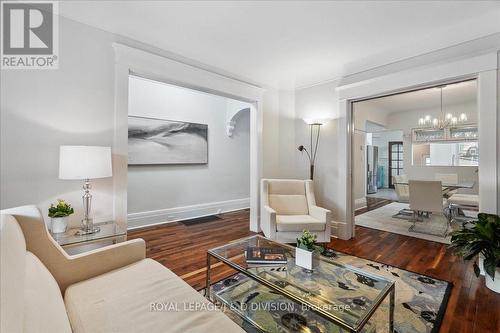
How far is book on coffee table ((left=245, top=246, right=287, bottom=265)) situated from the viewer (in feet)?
5.80

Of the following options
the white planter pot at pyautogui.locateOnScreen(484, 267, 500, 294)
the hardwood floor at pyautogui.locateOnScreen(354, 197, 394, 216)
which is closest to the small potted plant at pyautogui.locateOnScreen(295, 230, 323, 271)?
the white planter pot at pyautogui.locateOnScreen(484, 267, 500, 294)

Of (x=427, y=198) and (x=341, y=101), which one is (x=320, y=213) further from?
(x=427, y=198)

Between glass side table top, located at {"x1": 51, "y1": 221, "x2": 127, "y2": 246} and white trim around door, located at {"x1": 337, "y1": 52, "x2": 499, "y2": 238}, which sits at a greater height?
white trim around door, located at {"x1": 337, "y1": 52, "x2": 499, "y2": 238}

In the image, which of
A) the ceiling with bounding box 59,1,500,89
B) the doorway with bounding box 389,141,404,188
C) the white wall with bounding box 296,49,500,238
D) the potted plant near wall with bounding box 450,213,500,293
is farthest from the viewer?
the doorway with bounding box 389,141,404,188

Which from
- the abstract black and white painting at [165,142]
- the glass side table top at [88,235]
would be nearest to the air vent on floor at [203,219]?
the abstract black and white painting at [165,142]

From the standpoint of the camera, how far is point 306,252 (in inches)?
69.0

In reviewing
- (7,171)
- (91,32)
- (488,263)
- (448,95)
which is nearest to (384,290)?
(488,263)

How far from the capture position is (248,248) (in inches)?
76.9

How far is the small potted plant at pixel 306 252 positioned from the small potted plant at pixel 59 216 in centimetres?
193

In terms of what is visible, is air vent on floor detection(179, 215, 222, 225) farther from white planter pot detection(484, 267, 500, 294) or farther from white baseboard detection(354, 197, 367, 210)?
white planter pot detection(484, 267, 500, 294)

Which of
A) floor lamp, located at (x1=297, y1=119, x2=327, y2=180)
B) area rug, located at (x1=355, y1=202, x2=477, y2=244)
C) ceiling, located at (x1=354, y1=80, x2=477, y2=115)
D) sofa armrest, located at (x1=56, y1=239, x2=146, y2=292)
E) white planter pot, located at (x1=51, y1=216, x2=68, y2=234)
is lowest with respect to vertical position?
area rug, located at (x1=355, y1=202, x2=477, y2=244)

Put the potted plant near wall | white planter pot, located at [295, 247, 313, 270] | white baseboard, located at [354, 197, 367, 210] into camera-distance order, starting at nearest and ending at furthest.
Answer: white planter pot, located at [295, 247, 313, 270]
the potted plant near wall
white baseboard, located at [354, 197, 367, 210]

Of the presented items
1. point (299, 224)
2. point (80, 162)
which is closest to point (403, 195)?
point (299, 224)

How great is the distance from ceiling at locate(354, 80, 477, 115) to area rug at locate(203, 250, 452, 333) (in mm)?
3823
